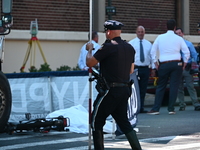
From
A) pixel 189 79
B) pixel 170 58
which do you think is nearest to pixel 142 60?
pixel 170 58

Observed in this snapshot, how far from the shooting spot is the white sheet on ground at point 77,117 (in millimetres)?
10469

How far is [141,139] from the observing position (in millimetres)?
9641

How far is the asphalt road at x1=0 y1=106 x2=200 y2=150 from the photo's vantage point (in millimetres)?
8820

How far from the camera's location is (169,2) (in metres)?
24.0

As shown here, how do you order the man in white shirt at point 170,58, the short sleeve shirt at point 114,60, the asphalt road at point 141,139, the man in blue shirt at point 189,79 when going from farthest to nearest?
the man in blue shirt at point 189,79 < the man in white shirt at point 170,58 < the asphalt road at point 141,139 < the short sleeve shirt at point 114,60

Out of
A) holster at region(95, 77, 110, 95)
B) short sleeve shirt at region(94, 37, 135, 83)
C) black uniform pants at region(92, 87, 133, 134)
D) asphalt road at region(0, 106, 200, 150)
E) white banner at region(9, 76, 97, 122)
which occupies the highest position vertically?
short sleeve shirt at region(94, 37, 135, 83)

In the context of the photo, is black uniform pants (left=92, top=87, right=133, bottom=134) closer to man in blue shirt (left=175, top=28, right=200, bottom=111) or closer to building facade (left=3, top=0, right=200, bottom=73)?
man in blue shirt (left=175, top=28, right=200, bottom=111)

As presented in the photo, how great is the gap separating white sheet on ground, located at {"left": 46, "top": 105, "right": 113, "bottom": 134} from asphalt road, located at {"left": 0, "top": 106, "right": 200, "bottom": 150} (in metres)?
0.20

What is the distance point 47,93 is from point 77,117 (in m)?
1.19

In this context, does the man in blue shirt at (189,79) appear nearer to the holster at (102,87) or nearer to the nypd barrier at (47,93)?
the nypd barrier at (47,93)

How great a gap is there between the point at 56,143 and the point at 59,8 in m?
11.6

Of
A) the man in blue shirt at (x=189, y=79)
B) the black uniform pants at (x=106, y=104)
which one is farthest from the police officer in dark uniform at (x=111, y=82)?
the man in blue shirt at (x=189, y=79)

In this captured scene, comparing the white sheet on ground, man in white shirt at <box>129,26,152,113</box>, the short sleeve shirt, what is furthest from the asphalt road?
man in white shirt at <box>129,26,152,113</box>

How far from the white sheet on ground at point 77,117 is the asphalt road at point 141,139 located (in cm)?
20
